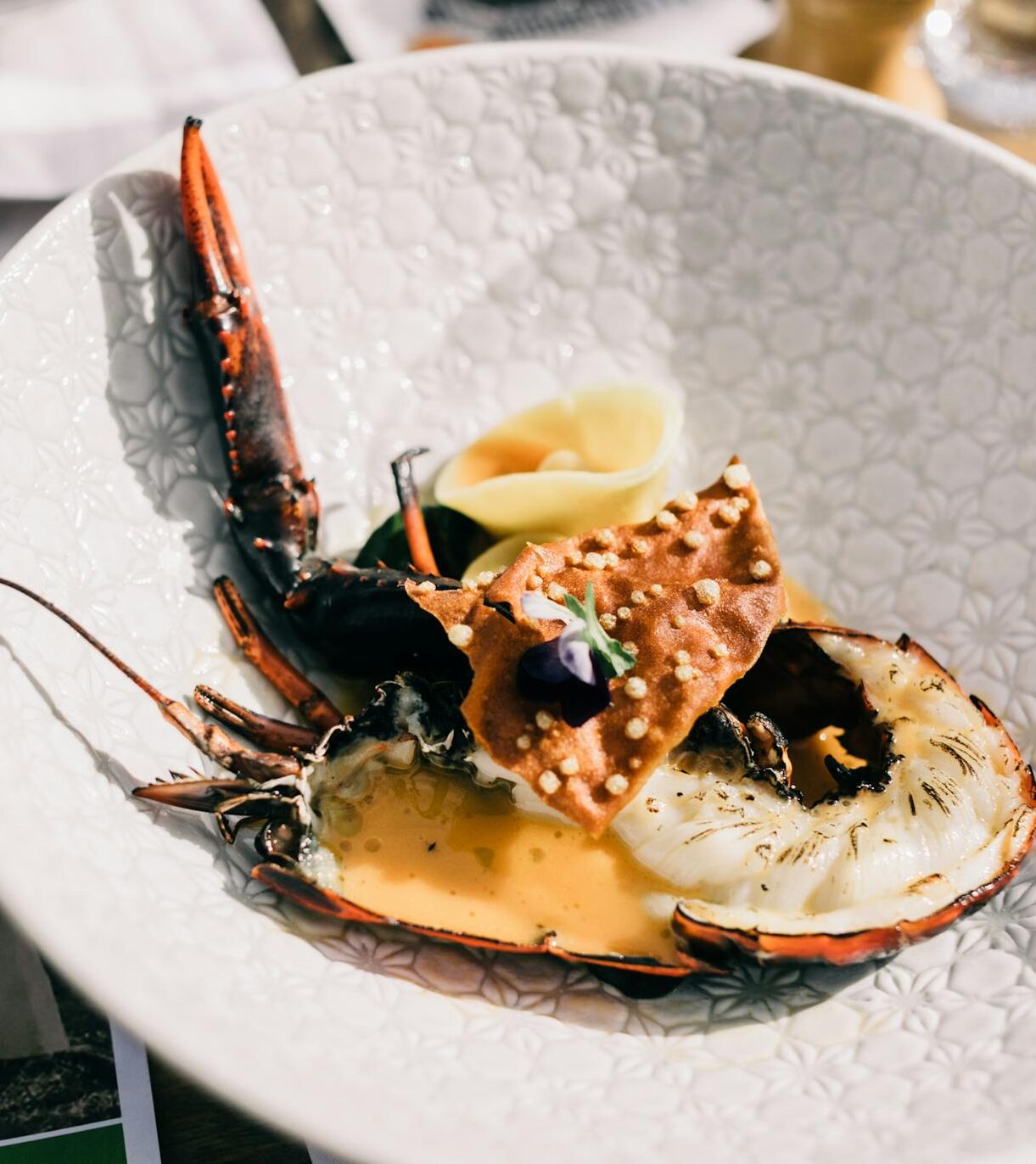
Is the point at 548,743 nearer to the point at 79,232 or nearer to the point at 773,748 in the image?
the point at 773,748

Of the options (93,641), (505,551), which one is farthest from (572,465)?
(93,641)

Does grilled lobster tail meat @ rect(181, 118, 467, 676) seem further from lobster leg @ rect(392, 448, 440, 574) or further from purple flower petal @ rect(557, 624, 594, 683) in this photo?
purple flower petal @ rect(557, 624, 594, 683)

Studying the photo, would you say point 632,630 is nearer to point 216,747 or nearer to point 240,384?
point 216,747

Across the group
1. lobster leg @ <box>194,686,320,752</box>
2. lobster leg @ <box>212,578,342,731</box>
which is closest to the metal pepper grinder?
lobster leg @ <box>212,578,342,731</box>

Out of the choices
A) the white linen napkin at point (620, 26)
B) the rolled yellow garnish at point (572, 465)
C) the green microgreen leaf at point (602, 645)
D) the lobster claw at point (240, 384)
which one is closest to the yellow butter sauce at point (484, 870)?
the green microgreen leaf at point (602, 645)

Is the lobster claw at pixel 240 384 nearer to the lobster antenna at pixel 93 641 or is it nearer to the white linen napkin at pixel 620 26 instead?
the lobster antenna at pixel 93 641
